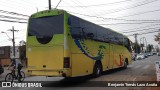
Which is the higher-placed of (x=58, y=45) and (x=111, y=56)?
(x=58, y=45)

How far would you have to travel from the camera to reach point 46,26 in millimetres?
14055

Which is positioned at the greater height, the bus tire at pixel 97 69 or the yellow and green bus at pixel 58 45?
the yellow and green bus at pixel 58 45

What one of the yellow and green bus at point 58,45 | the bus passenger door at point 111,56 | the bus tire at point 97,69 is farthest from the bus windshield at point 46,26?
the bus passenger door at point 111,56

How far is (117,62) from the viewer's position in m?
22.9

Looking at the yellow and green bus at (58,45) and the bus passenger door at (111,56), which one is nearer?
the yellow and green bus at (58,45)

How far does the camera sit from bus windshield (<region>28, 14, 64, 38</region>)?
13757 mm

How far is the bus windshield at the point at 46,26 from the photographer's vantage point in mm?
13757

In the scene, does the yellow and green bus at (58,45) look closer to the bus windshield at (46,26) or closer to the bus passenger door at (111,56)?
the bus windshield at (46,26)

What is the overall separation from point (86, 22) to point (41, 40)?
11.6ft

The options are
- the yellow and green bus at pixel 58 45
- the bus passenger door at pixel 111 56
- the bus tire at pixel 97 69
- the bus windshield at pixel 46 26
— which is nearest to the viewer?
the yellow and green bus at pixel 58 45

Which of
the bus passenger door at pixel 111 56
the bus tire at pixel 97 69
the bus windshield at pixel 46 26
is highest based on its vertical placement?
the bus windshield at pixel 46 26

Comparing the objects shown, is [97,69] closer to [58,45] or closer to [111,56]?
[111,56]

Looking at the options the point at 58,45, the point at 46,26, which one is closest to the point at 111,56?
the point at 58,45

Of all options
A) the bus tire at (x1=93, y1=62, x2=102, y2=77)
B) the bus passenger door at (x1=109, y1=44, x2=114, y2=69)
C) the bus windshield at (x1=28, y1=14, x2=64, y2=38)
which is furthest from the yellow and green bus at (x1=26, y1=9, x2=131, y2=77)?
the bus passenger door at (x1=109, y1=44, x2=114, y2=69)
